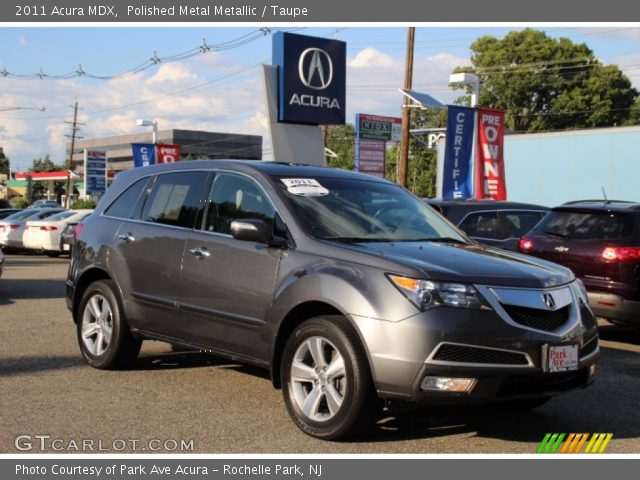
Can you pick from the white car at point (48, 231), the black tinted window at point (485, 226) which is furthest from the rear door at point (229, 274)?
the white car at point (48, 231)

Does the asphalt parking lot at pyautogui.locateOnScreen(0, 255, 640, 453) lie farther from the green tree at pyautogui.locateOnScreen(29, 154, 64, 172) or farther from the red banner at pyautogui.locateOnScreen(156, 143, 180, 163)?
the green tree at pyautogui.locateOnScreen(29, 154, 64, 172)

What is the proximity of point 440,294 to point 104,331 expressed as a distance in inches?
140

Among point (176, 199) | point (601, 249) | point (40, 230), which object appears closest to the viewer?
point (176, 199)

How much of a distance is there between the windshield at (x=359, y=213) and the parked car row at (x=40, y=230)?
17.2m

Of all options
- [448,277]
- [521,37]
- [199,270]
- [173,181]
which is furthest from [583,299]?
[521,37]

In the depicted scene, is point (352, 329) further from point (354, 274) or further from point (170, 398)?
point (170, 398)

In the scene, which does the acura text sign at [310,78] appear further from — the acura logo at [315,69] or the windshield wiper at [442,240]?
the windshield wiper at [442,240]

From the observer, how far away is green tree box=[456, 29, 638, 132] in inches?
2468

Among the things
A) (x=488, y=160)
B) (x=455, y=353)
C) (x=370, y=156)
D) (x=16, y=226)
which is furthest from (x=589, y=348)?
(x=370, y=156)

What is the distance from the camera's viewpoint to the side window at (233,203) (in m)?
6.04

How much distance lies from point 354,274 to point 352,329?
35cm

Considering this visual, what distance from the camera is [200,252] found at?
20.3ft

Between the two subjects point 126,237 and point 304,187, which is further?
point 126,237

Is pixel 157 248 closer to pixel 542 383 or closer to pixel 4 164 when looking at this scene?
pixel 542 383
